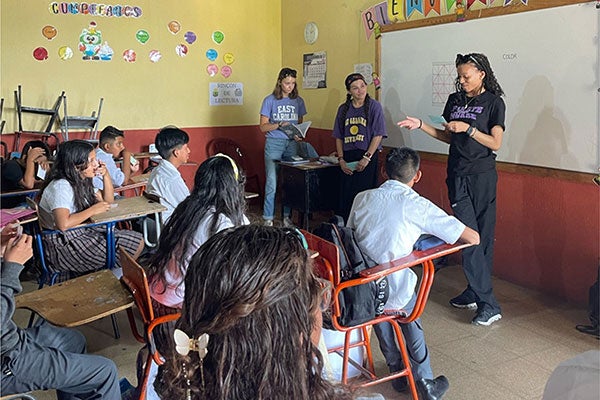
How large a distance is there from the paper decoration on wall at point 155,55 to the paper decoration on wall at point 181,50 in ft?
0.63

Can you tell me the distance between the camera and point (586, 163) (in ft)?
11.3

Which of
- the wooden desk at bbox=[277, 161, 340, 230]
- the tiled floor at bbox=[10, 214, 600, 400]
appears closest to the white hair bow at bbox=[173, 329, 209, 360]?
the tiled floor at bbox=[10, 214, 600, 400]

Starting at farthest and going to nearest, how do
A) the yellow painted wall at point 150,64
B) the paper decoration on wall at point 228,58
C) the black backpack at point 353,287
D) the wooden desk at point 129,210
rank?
the paper decoration on wall at point 228,58 < the yellow painted wall at point 150,64 < the wooden desk at point 129,210 < the black backpack at point 353,287

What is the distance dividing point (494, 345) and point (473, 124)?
122 cm

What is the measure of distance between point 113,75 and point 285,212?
2.13m

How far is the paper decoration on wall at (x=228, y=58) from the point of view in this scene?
6266mm

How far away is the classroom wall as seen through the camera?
12.8ft

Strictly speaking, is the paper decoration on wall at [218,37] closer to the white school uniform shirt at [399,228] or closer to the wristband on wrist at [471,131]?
the wristband on wrist at [471,131]

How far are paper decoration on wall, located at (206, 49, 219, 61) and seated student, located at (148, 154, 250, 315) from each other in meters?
3.94

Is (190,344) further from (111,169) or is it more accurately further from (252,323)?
(111,169)

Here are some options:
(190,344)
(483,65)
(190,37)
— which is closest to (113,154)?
(190,37)

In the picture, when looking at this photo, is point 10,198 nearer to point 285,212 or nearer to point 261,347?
point 285,212

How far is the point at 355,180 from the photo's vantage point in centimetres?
480

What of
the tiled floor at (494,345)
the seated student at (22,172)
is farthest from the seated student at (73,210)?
the seated student at (22,172)
